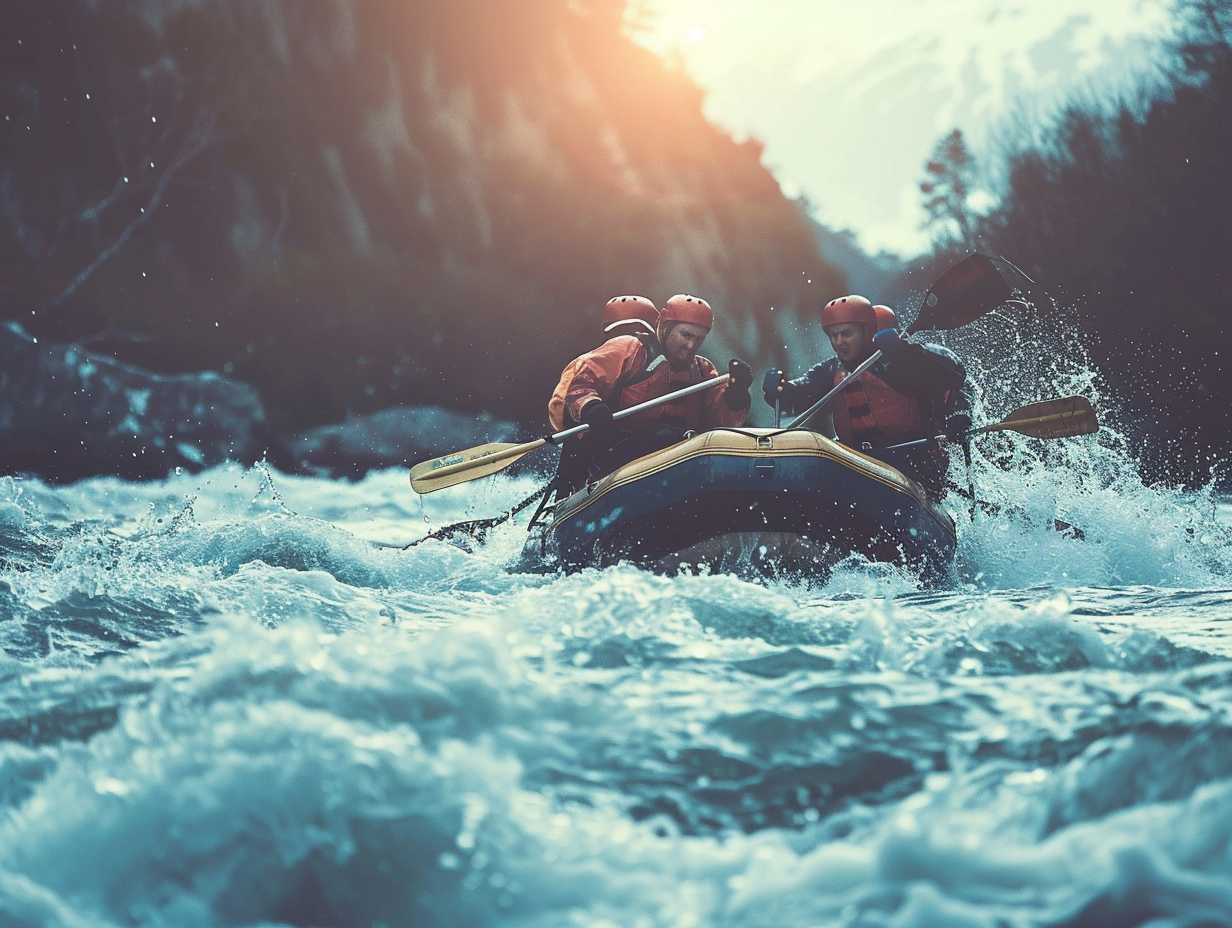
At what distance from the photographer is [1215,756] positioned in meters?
1.85

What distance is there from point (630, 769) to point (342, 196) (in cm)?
1455

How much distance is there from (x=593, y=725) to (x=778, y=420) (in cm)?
355

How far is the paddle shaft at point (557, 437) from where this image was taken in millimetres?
5168

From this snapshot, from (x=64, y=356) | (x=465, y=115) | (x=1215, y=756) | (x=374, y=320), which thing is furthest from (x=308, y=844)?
(x=465, y=115)

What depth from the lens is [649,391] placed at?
551 centimetres

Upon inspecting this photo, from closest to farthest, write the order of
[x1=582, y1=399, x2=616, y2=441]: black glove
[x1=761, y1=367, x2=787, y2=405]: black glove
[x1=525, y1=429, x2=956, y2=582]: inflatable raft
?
[x1=525, y1=429, x2=956, y2=582]: inflatable raft
[x1=582, y1=399, x2=616, y2=441]: black glove
[x1=761, y1=367, x2=787, y2=405]: black glove

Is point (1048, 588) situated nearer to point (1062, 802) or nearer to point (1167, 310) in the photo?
point (1062, 802)

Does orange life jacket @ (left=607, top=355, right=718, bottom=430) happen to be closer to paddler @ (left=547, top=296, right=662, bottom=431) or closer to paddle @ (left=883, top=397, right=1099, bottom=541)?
paddler @ (left=547, top=296, right=662, bottom=431)

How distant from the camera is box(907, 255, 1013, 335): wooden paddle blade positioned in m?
5.80

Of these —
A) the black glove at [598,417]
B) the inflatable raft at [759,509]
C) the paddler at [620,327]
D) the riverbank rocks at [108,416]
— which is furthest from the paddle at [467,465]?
the riverbank rocks at [108,416]

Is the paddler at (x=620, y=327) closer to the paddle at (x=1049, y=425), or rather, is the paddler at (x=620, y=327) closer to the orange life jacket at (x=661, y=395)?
the orange life jacket at (x=661, y=395)

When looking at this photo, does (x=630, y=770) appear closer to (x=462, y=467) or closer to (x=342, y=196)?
(x=462, y=467)

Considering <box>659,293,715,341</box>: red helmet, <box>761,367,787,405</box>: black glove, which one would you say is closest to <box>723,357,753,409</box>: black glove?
<box>761,367,787,405</box>: black glove

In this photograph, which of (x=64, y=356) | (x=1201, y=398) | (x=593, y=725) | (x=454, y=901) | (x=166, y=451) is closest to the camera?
(x=454, y=901)
